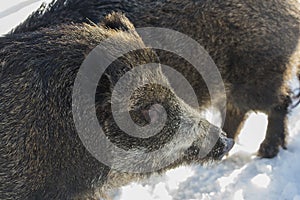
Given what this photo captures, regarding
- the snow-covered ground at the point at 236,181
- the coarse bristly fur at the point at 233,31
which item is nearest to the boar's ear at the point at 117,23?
the coarse bristly fur at the point at 233,31

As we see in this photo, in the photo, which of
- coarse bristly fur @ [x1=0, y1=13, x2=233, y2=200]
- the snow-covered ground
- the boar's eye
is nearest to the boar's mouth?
coarse bristly fur @ [x1=0, y1=13, x2=233, y2=200]

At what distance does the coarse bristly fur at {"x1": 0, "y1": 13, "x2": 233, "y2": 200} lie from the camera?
2855 mm

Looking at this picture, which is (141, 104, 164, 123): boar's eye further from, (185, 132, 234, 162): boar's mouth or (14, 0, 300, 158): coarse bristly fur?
(14, 0, 300, 158): coarse bristly fur

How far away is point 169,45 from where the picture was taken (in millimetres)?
3705

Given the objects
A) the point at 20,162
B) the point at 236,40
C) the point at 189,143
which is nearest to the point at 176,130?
the point at 189,143

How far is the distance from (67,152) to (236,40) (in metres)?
1.55

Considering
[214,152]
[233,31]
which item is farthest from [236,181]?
[233,31]

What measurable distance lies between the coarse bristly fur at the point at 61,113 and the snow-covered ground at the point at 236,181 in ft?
3.22

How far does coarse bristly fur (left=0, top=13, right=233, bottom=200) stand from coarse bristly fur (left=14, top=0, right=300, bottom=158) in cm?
53

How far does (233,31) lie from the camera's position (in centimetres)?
381

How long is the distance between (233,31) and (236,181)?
1122 millimetres

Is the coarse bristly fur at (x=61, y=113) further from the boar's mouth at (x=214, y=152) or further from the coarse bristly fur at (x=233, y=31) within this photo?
the coarse bristly fur at (x=233, y=31)

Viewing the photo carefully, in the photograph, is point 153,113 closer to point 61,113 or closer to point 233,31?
point 61,113

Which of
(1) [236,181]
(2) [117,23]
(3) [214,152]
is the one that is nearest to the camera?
(2) [117,23]
